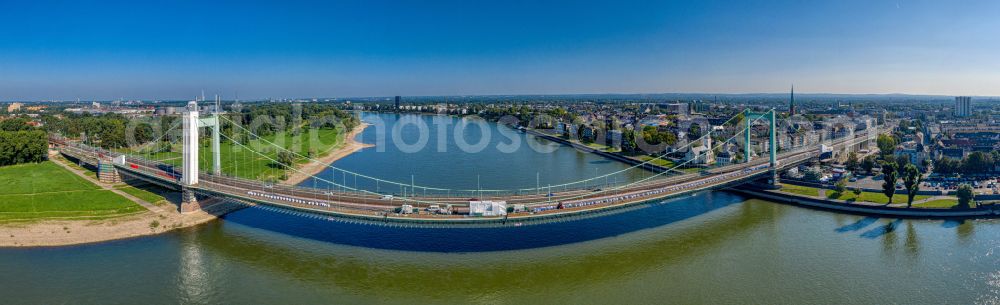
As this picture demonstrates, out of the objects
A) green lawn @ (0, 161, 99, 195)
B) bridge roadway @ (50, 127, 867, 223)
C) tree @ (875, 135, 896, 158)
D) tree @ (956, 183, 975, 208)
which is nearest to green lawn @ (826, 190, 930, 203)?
tree @ (956, 183, 975, 208)

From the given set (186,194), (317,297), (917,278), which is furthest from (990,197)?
(186,194)

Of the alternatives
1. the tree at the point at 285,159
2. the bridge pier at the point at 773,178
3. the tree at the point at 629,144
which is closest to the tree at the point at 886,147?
the bridge pier at the point at 773,178

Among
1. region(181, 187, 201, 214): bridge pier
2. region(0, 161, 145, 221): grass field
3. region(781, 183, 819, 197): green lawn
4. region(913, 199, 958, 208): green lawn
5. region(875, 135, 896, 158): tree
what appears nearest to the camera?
region(0, 161, 145, 221): grass field

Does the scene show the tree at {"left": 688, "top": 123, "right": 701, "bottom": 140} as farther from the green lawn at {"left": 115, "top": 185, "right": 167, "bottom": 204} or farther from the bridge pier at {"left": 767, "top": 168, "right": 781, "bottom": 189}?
the green lawn at {"left": 115, "top": 185, "right": 167, "bottom": 204}

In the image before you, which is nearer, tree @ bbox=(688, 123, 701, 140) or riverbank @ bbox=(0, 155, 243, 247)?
riverbank @ bbox=(0, 155, 243, 247)

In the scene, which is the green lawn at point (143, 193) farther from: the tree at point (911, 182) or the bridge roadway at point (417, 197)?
the tree at point (911, 182)

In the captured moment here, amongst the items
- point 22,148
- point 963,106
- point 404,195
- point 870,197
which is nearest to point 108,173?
point 22,148
